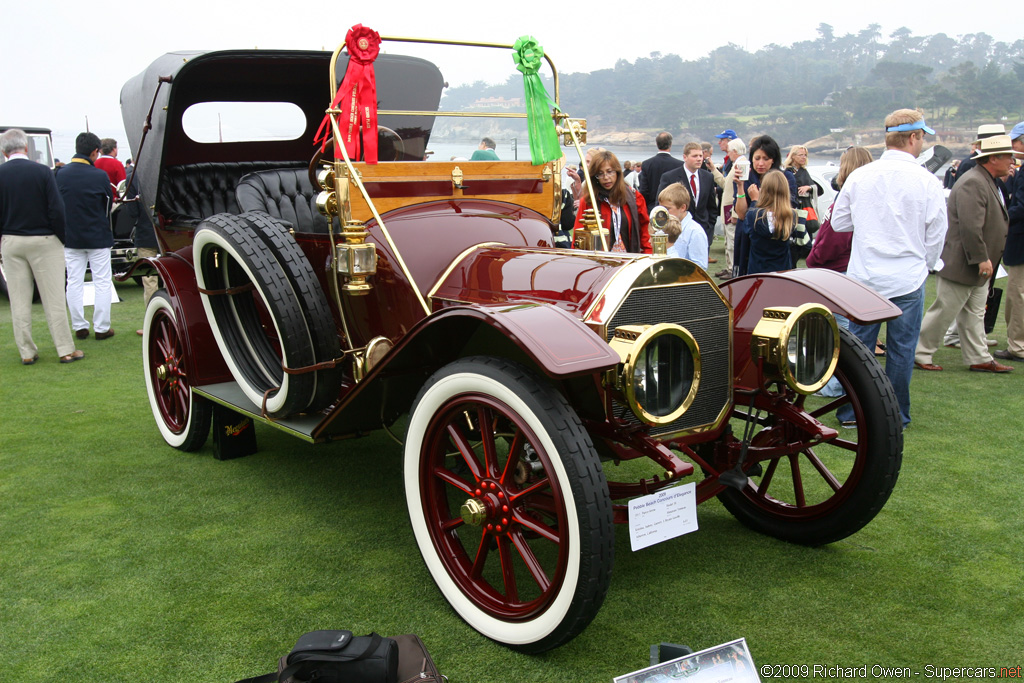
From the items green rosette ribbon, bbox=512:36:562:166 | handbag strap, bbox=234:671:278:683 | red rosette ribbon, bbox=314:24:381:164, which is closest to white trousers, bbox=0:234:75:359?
red rosette ribbon, bbox=314:24:381:164

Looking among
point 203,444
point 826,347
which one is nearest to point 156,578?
point 203,444

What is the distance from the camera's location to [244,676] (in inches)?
92.0

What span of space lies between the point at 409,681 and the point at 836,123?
1234 inches

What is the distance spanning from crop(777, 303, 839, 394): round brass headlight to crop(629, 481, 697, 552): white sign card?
567 mm

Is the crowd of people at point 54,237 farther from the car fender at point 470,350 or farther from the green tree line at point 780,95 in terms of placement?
the green tree line at point 780,95

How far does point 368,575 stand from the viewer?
297 cm

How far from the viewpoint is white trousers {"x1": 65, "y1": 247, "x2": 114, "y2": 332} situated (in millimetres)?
7340

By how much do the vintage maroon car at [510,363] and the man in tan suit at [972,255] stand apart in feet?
6.45

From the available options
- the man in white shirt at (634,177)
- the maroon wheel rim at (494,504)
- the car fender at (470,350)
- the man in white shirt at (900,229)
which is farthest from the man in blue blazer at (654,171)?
Answer: the maroon wheel rim at (494,504)

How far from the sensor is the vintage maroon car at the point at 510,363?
7.64 feet

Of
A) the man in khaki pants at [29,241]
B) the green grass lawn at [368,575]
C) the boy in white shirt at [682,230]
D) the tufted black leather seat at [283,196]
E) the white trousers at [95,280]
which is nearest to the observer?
the green grass lawn at [368,575]

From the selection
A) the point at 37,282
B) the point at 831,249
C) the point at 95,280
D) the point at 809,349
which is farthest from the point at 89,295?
the point at 809,349

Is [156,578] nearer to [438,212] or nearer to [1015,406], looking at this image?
[438,212]

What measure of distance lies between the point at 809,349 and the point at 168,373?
11.5ft
